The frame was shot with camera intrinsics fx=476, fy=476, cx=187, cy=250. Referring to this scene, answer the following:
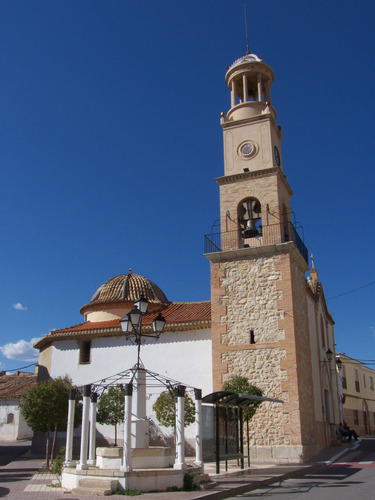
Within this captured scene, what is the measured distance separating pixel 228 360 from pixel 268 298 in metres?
2.71

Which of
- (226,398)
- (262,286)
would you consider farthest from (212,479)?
(262,286)

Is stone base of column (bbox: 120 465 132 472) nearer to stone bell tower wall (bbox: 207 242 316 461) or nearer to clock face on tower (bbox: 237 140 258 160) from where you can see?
stone bell tower wall (bbox: 207 242 316 461)

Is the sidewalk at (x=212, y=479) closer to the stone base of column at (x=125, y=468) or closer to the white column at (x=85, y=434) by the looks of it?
the stone base of column at (x=125, y=468)

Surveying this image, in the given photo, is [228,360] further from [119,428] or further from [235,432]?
[119,428]

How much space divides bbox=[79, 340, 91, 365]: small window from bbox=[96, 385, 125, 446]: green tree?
147 inches

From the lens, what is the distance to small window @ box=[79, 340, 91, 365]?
21567 mm

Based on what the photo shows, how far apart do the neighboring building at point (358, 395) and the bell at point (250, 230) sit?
2597 cm

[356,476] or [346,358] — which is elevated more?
[346,358]

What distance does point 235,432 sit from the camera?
13.9 metres

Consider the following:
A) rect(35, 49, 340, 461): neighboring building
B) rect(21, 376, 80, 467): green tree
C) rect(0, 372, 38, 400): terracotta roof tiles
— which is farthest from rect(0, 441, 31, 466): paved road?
rect(0, 372, 38, 400): terracotta roof tiles

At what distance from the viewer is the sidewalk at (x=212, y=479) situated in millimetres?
9156

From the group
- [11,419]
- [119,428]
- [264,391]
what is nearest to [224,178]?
[264,391]

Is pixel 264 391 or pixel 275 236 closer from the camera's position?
pixel 264 391

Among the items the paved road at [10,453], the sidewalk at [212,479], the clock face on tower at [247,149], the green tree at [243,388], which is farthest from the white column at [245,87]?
the paved road at [10,453]
